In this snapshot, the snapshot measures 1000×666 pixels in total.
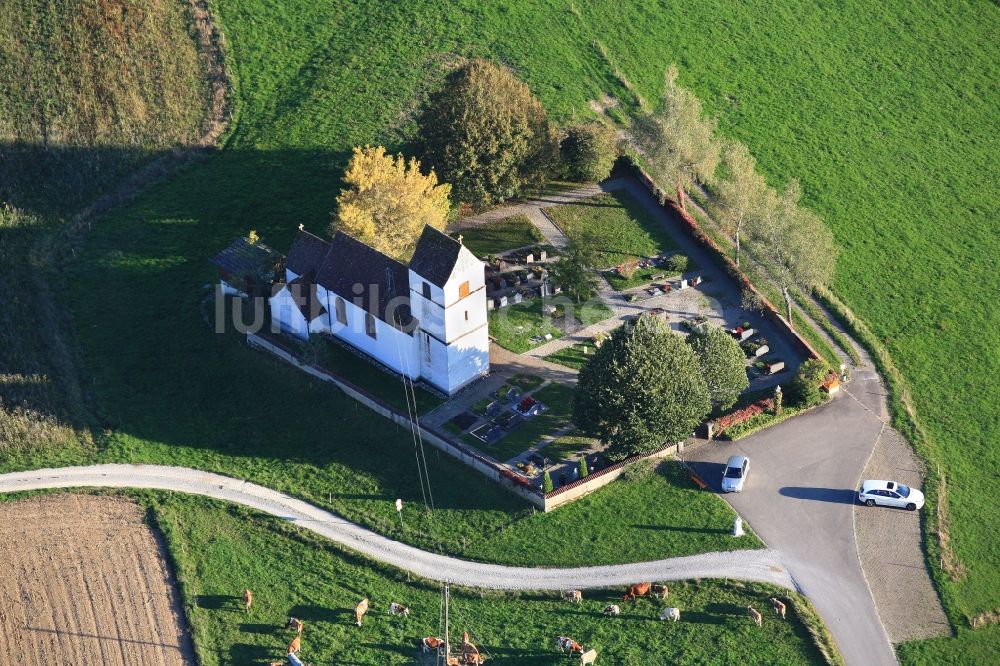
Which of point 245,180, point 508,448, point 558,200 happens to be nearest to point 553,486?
point 508,448

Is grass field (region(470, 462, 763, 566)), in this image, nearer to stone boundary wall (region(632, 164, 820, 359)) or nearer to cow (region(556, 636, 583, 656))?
cow (region(556, 636, 583, 656))

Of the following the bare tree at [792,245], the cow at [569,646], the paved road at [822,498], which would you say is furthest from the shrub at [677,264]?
the cow at [569,646]

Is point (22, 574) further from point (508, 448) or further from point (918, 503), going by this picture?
point (918, 503)

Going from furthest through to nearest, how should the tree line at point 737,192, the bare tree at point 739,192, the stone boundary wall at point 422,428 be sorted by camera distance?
1. the bare tree at point 739,192
2. the tree line at point 737,192
3. the stone boundary wall at point 422,428

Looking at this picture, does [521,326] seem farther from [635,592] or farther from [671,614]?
[671,614]

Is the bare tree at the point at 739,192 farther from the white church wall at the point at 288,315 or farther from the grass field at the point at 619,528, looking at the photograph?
the white church wall at the point at 288,315

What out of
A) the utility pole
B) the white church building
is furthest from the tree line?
the utility pole
